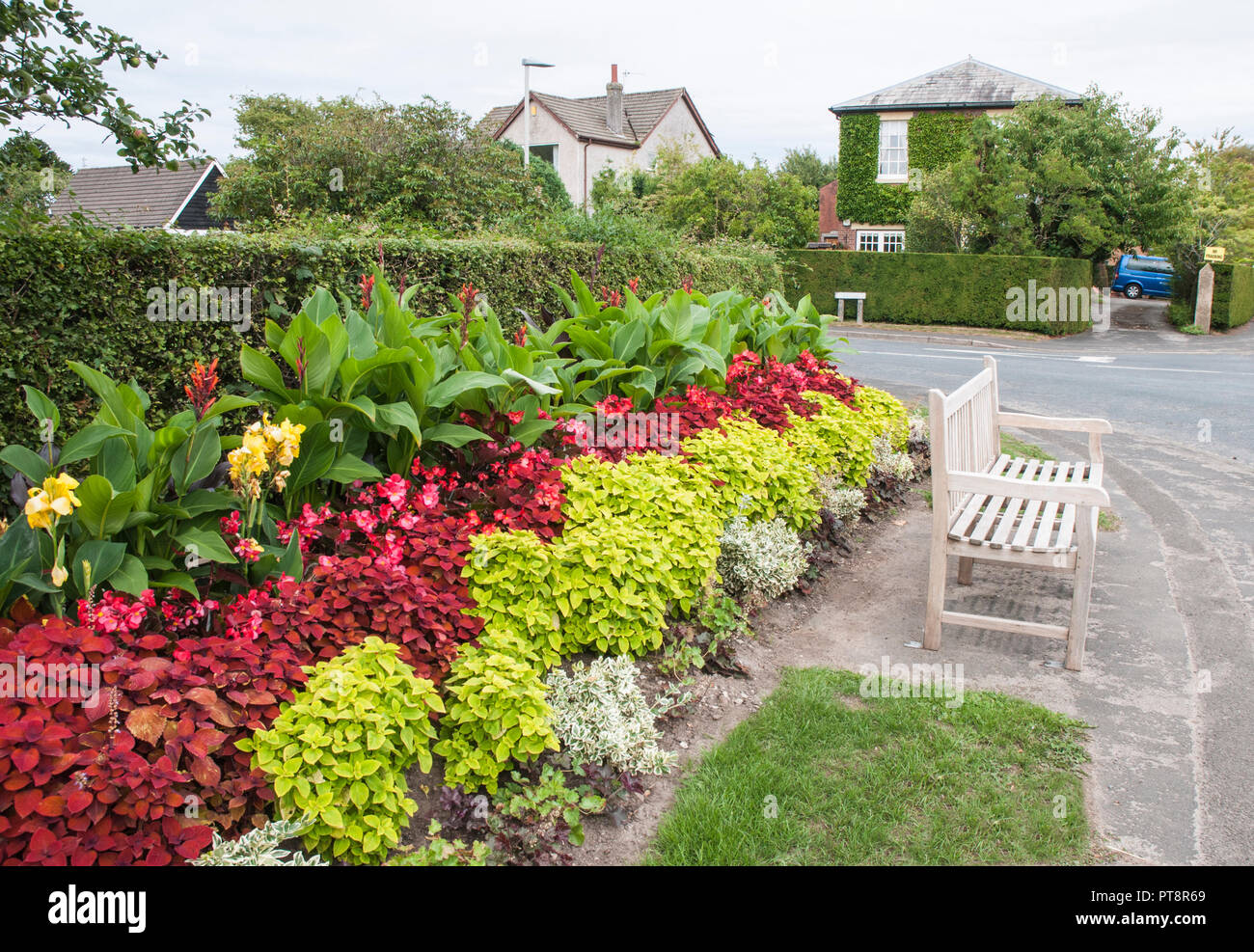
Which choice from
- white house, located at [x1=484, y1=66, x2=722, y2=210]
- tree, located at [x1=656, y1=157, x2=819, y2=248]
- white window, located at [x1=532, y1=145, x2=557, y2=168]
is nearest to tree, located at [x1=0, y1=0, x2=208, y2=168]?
tree, located at [x1=656, y1=157, x2=819, y2=248]

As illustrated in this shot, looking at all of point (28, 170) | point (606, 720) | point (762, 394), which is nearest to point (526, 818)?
point (606, 720)

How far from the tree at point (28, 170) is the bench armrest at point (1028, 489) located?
16.3 ft

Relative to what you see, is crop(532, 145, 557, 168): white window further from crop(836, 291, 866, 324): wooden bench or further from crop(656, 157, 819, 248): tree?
crop(836, 291, 866, 324): wooden bench

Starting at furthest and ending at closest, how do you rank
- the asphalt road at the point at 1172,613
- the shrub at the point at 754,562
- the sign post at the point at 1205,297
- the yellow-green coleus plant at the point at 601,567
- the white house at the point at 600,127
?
the white house at the point at 600,127 < the sign post at the point at 1205,297 < the shrub at the point at 754,562 < the yellow-green coleus plant at the point at 601,567 < the asphalt road at the point at 1172,613

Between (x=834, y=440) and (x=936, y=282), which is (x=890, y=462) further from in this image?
(x=936, y=282)

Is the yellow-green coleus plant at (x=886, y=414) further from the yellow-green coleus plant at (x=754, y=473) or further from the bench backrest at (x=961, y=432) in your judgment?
the yellow-green coleus plant at (x=754, y=473)

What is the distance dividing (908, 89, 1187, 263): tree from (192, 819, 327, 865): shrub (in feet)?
81.7

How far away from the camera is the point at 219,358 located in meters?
5.20

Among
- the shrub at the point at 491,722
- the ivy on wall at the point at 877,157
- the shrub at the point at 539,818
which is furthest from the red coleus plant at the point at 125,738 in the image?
the ivy on wall at the point at 877,157

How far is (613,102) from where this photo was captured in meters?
40.1

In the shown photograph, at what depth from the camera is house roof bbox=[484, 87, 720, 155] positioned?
38281 millimetres

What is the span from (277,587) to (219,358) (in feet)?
8.39

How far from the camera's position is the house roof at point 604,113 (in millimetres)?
38281

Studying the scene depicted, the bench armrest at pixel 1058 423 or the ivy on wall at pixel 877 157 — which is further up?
the ivy on wall at pixel 877 157
